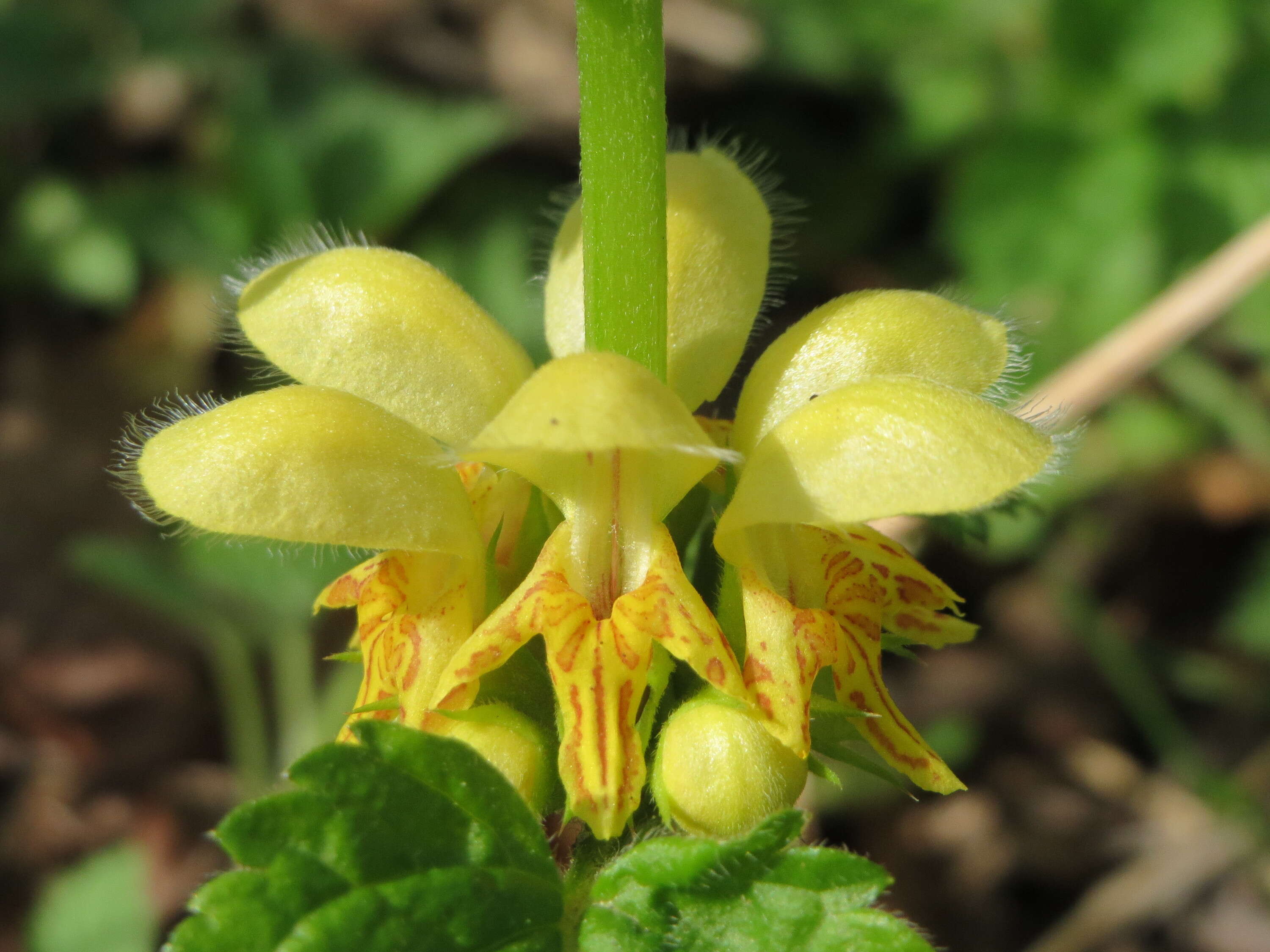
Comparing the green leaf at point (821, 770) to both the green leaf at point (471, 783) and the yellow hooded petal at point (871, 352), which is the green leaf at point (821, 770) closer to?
the green leaf at point (471, 783)

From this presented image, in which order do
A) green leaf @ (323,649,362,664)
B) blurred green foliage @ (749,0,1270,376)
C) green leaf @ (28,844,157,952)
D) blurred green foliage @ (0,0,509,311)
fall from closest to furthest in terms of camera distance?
green leaf @ (323,649,362,664)
green leaf @ (28,844,157,952)
blurred green foliage @ (749,0,1270,376)
blurred green foliage @ (0,0,509,311)

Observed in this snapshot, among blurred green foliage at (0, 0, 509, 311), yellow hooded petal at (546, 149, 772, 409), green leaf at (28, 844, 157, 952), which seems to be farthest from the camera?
blurred green foliage at (0, 0, 509, 311)

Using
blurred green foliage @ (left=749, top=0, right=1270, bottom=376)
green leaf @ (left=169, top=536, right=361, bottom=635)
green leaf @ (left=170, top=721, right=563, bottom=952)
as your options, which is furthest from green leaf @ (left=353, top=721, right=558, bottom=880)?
blurred green foliage @ (left=749, top=0, right=1270, bottom=376)

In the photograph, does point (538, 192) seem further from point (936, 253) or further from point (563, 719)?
point (563, 719)

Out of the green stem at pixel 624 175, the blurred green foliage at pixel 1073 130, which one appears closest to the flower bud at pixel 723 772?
the green stem at pixel 624 175

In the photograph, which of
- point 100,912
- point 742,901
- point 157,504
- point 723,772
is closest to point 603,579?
point 723,772

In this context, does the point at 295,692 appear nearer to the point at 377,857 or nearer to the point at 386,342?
the point at 386,342

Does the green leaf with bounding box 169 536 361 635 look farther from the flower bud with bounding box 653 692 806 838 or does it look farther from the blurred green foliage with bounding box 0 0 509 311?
the flower bud with bounding box 653 692 806 838
